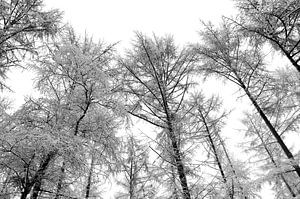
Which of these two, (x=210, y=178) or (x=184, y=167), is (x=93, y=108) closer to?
(x=184, y=167)

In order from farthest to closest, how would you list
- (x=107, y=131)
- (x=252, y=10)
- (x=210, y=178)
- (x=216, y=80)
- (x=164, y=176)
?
(x=216, y=80) < (x=252, y=10) < (x=107, y=131) < (x=164, y=176) < (x=210, y=178)

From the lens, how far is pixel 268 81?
20.0 feet

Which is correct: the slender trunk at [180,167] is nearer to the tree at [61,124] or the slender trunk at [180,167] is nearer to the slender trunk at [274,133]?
the tree at [61,124]

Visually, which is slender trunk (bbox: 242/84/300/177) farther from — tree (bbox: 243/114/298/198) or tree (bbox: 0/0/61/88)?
tree (bbox: 0/0/61/88)

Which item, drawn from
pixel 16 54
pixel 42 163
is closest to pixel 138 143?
pixel 42 163

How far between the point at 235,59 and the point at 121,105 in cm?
464

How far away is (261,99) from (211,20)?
3368mm

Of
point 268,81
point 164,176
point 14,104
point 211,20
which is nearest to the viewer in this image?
point 164,176

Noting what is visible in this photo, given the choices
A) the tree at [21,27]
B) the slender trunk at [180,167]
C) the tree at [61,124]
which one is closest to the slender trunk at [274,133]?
the slender trunk at [180,167]

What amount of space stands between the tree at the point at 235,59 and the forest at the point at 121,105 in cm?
4

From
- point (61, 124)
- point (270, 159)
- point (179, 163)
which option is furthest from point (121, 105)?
point (270, 159)

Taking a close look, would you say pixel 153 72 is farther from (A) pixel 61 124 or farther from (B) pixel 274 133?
(B) pixel 274 133

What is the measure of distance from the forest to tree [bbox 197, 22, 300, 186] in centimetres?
4

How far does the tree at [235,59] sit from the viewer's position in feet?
20.5
